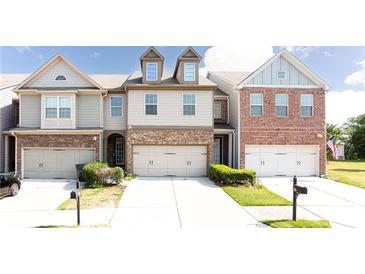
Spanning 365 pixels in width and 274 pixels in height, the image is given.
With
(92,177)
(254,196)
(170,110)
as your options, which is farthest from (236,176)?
(92,177)

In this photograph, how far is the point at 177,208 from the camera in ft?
22.1

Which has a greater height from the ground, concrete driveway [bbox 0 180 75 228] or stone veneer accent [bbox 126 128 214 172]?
stone veneer accent [bbox 126 128 214 172]

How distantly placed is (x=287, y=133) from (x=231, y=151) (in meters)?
3.25

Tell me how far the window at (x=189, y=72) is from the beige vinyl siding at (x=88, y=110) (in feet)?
16.8

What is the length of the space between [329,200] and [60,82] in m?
13.9

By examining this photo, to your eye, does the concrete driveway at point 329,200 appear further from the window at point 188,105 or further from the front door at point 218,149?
the window at point 188,105

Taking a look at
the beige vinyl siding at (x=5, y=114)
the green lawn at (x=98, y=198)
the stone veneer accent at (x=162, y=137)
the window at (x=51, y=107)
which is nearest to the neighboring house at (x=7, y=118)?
the beige vinyl siding at (x=5, y=114)

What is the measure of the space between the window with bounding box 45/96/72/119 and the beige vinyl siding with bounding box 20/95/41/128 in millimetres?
733

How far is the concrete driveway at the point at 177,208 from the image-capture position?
5.65 metres

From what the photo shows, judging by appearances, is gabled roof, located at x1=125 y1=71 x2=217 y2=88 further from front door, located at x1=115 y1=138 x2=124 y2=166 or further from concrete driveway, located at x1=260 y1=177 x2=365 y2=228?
concrete driveway, located at x1=260 y1=177 x2=365 y2=228

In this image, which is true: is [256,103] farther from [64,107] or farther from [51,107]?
[51,107]

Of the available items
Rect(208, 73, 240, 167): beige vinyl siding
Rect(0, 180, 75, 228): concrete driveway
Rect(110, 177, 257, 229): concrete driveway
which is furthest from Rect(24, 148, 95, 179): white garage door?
Rect(208, 73, 240, 167): beige vinyl siding

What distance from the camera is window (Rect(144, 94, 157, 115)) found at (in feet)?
39.8

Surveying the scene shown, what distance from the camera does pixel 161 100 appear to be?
12164mm
